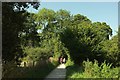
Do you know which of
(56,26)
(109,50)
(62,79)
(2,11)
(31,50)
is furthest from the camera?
(56,26)

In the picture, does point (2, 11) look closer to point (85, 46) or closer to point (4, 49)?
point (4, 49)

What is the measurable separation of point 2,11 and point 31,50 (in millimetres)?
37392

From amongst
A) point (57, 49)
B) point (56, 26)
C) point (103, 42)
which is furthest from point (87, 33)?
point (56, 26)

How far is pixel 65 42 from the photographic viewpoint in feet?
132

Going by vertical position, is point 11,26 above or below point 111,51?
above

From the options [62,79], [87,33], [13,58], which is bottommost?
[62,79]

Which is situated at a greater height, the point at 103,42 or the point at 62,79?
the point at 103,42

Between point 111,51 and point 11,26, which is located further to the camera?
point 111,51

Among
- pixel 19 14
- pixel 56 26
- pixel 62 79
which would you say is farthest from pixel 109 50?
pixel 56 26

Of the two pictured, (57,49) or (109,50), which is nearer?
(109,50)

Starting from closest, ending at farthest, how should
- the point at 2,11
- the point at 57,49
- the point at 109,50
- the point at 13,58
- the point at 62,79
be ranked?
the point at 2,11, the point at 13,58, the point at 62,79, the point at 109,50, the point at 57,49

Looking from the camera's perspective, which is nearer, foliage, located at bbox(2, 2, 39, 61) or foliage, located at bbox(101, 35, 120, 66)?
foliage, located at bbox(2, 2, 39, 61)

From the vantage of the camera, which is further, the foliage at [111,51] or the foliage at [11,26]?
the foliage at [111,51]

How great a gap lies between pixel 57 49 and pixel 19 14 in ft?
164
